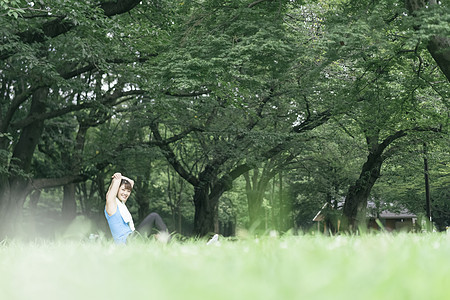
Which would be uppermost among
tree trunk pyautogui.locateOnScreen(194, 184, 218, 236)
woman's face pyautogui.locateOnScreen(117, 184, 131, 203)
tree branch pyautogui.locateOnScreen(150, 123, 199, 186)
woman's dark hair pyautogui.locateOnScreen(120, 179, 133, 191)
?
tree branch pyautogui.locateOnScreen(150, 123, 199, 186)

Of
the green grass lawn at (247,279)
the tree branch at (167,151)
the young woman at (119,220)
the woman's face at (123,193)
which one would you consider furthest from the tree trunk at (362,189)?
the green grass lawn at (247,279)

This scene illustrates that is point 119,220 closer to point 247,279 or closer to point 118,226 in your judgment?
point 118,226

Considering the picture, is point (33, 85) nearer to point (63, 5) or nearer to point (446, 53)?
point (63, 5)

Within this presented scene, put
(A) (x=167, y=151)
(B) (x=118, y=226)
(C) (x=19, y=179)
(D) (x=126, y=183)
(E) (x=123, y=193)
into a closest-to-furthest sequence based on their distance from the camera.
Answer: (B) (x=118, y=226) < (E) (x=123, y=193) < (D) (x=126, y=183) < (C) (x=19, y=179) < (A) (x=167, y=151)

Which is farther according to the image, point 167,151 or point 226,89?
point 167,151

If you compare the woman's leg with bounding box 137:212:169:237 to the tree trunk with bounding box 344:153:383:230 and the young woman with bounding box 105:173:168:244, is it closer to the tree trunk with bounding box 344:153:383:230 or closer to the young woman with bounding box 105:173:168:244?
the young woman with bounding box 105:173:168:244

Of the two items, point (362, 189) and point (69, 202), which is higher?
point (362, 189)

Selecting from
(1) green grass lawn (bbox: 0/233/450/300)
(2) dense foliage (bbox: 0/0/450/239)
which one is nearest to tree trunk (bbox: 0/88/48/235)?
(2) dense foliage (bbox: 0/0/450/239)

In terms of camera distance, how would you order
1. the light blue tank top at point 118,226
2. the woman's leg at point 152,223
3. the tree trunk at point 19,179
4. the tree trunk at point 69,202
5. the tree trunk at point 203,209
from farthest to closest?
the tree trunk at point 69,202 < the tree trunk at point 203,209 < the tree trunk at point 19,179 < the woman's leg at point 152,223 < the light blue tank top at point 118,226

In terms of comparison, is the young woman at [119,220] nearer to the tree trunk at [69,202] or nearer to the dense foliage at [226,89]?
the dense foliage at [226,89]

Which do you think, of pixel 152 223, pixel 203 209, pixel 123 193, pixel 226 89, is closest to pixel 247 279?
pixel 152 223

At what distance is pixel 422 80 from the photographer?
50.6ft

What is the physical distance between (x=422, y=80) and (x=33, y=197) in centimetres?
2788

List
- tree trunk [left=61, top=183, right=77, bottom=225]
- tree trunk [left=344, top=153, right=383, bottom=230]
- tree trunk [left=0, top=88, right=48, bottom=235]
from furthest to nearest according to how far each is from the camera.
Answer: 1. tree trunk [left=61, top=183, right=77, bottom=225]
2. tree trunk [left=344, top=153, right=383, bottom=230]
3. tree trunk [left=0, top=88, right=48, bottom=235]
